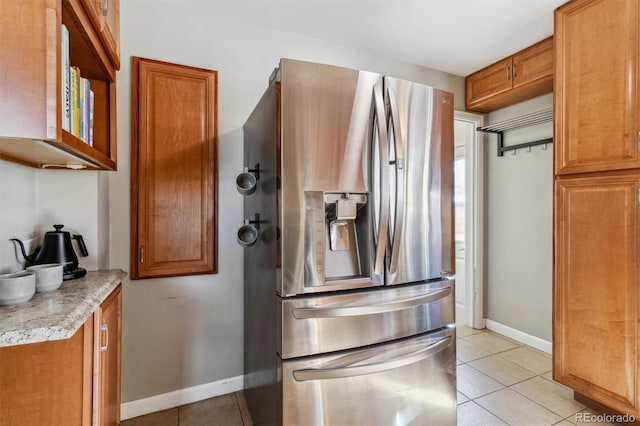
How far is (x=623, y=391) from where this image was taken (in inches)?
66.2

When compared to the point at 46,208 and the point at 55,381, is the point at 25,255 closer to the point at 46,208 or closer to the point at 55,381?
the point at 46,208

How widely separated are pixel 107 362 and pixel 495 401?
7.37 ft

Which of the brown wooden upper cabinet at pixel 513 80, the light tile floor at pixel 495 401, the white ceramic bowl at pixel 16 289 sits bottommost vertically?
the light tile floor at pixel 495 401

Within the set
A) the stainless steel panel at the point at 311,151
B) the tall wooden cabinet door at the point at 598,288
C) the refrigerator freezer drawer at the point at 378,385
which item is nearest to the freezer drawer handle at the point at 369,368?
the refrigerator freezer drawer at the point at 378,385

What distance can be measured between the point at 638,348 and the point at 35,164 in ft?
10.1

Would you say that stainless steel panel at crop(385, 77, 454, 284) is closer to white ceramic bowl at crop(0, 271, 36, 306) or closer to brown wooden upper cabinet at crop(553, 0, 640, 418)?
brown wooden upper cabinet at crop(553, 0, 640, 418)

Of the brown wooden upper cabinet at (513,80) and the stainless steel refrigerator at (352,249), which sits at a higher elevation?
the brown wooden upper cabinet at (513,80)

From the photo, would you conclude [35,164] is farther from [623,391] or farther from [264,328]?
[623,391]

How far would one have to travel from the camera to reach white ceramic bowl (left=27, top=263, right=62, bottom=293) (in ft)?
3.62

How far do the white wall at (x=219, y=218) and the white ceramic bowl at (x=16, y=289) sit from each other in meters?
0.90

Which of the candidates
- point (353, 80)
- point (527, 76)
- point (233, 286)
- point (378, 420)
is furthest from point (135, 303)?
point (527, 76)

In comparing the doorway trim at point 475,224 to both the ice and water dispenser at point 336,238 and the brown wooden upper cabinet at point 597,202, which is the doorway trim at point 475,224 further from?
the ice and water dispenser at point 336,238

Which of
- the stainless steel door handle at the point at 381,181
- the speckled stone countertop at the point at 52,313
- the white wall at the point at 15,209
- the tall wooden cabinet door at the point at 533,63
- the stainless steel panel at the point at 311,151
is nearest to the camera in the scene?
the speckled stone countertop at the point at 52,313

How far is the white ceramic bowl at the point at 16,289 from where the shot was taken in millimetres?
940
